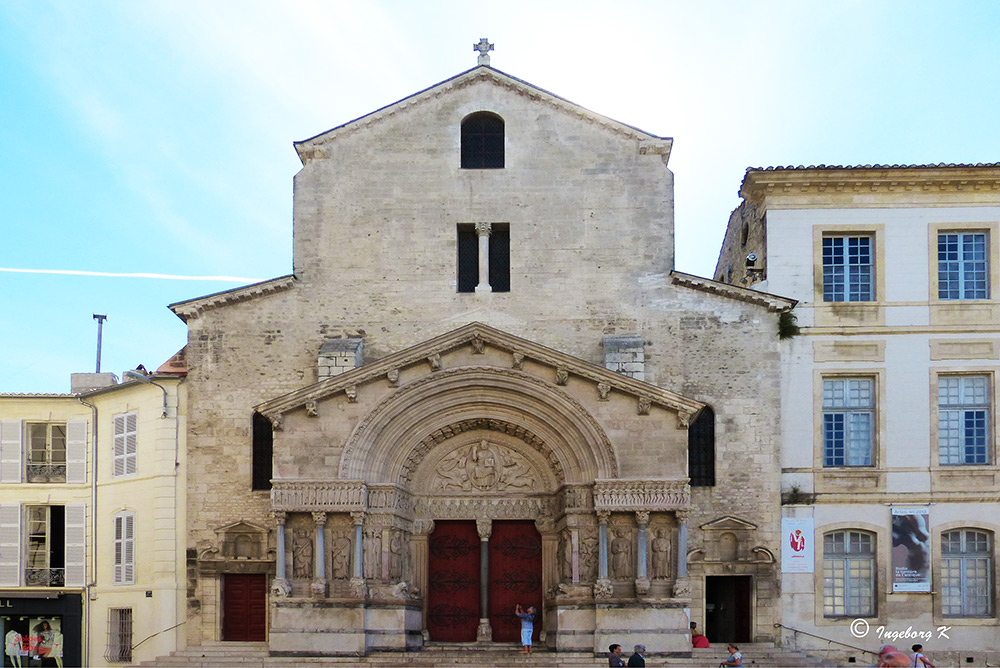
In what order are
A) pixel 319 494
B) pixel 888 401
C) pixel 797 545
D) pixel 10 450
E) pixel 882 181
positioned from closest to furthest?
pixel 319 494
pixel 797 545
pixel 888 401
pixel 882 181
pixel 10 450

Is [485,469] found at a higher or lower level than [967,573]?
higher

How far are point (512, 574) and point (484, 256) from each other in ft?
20.6

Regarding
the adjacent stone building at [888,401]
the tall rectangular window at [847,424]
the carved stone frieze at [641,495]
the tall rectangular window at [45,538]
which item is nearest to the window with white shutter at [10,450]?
the tall rectangular window at [45,538]

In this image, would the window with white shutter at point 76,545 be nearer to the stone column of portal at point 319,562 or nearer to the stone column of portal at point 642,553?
the stone column of portal at point 319,562

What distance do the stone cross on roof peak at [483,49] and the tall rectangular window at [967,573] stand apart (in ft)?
43.3

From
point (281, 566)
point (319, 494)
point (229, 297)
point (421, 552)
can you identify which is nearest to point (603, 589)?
point (421, 552)

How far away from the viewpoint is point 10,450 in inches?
1054

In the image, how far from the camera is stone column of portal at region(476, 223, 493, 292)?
24312 millimetres

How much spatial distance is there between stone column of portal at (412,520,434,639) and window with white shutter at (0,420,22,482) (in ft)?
31.5

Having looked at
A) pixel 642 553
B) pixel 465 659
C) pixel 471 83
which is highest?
pixel 471 83

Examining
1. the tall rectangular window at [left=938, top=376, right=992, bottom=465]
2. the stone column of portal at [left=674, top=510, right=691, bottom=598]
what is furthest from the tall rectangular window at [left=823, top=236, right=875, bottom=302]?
the stone column of portal at [left=674, top=510, right=691, bottom=598]

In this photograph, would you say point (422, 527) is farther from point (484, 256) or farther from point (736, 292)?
point (736, 292)

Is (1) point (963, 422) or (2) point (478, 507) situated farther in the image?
(1) point (963, 422)

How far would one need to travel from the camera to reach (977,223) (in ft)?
80.6
